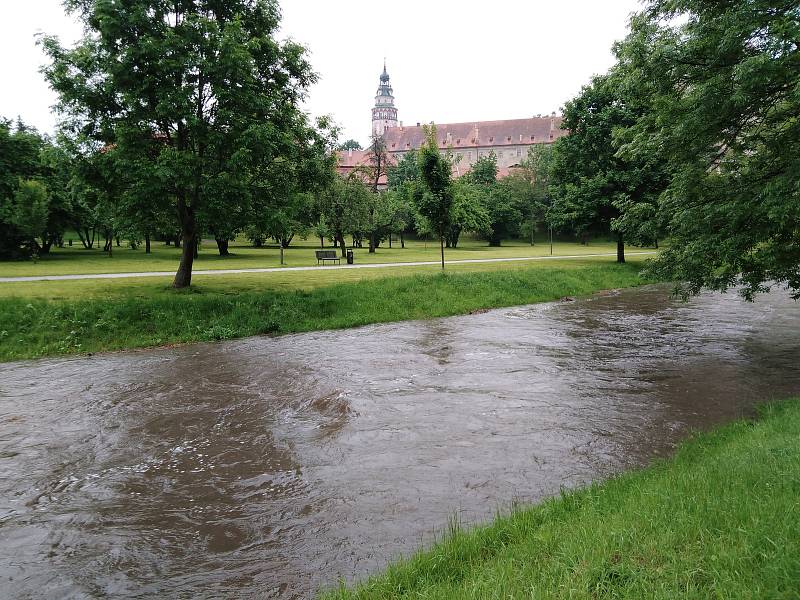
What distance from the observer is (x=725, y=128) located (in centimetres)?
1135

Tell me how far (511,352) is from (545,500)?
876 cm

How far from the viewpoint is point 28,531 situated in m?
5.89

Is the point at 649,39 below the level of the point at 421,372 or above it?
above

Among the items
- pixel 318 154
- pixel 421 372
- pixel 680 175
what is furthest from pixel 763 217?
pixel 318 154

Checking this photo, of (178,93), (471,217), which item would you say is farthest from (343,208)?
Answer: (178,93)

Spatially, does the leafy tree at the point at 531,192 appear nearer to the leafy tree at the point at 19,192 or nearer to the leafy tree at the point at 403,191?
the leafy tree at the point at 403,191

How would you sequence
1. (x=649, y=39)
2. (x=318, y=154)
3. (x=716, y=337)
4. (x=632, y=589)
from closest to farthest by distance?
(x=632, y=589), (x=649, y=39), (x=716, y=337), (x=318, y=154)

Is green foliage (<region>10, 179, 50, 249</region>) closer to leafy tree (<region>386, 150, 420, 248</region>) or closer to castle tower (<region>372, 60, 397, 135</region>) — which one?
leafy tree (<region>386, 150, 420, 248</region>)

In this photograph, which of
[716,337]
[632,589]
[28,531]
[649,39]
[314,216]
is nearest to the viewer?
[632,589]

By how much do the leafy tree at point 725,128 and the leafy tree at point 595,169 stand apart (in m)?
21.2

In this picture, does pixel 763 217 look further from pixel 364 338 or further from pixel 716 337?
pixel 364 338

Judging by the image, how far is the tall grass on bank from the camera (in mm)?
15023

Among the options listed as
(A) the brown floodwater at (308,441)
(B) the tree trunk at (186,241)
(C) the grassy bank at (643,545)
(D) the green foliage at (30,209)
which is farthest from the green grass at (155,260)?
(C) the grassy bank at (643,545)

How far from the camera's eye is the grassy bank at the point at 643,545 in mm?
3412
